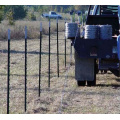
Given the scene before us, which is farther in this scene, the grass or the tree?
the tree

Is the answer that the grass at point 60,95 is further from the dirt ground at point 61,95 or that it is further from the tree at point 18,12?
the tree at point 18,12

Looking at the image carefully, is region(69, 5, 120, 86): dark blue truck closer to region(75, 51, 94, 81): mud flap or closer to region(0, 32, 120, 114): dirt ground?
region(75, 51, 94, 81): mud flap

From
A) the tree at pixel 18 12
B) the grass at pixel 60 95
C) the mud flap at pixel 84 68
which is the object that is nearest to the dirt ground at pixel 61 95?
the grass at pixel 60 95

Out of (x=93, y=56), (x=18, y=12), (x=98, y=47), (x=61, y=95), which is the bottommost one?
(x=61, y=95)

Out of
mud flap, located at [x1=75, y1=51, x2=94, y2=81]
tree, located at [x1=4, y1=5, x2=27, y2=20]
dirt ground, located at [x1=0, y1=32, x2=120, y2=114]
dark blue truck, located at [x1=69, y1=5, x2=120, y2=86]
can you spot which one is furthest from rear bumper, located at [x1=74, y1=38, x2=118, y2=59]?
tree, located at [x1=4, y1=5, x2=27, y2=20]

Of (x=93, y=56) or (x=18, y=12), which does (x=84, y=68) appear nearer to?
(x=93, y=56)

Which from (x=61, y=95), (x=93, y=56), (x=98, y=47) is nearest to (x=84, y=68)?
(x=93, y=56)

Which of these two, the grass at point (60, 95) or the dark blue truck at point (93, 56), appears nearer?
the grass at point (60, 95)

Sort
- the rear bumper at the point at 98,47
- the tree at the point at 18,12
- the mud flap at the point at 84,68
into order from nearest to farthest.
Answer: the rear bumper at the point at 98,47
the mud flap at the point at 84,68
the tree at the point at 18,12

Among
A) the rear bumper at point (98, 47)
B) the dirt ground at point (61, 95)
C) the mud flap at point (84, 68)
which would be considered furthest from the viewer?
the mud flap at point (84, 68)

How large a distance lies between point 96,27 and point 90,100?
5.39 ft

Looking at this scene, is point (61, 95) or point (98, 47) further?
point (98, 47)

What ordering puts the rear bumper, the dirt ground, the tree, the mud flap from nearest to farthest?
1. the dirt ground
2. the rear bumper
3. the mud flap
4. the tree

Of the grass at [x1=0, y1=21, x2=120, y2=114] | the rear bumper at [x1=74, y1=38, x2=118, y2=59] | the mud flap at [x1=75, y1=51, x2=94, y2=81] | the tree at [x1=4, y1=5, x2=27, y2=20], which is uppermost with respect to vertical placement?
the tree at [x1=4, y1=5, x2=27, y2=20]
